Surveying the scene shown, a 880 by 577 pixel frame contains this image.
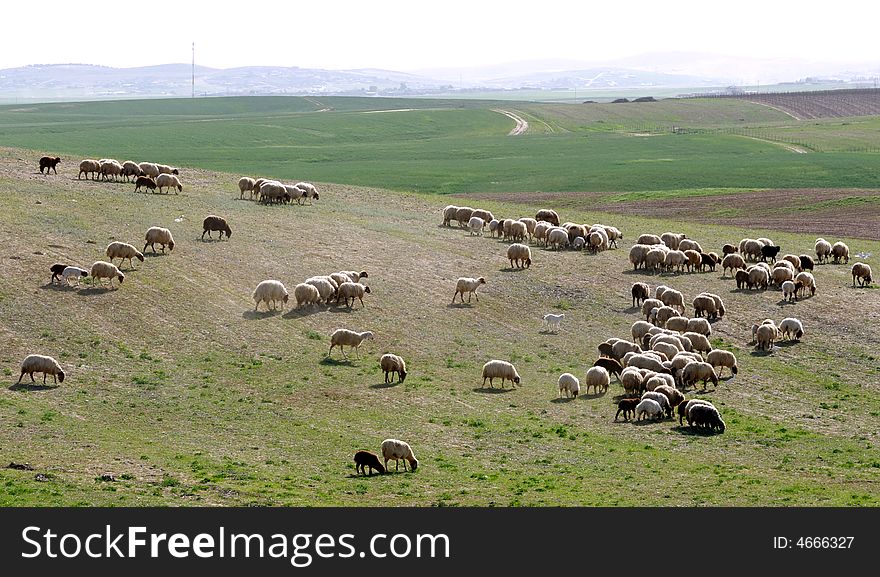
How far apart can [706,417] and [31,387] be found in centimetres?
1699

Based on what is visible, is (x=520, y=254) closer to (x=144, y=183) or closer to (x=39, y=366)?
(x=144, y=183)

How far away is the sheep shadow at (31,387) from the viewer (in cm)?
2791

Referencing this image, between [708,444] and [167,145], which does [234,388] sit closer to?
[708,444]

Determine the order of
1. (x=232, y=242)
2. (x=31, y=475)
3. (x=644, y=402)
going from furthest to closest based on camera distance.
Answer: (x=232, y=242) < (x=644, y=402) < (x=31, y=475)

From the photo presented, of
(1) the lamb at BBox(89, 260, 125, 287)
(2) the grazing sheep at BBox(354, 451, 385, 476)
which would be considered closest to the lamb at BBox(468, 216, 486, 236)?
(1) the lamb at BBox(89, 260, 125, 287)

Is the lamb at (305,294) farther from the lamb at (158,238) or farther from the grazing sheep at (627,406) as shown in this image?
the grazing sheep at (627,406)

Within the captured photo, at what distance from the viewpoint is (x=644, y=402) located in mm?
28297

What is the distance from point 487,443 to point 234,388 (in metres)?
7.69

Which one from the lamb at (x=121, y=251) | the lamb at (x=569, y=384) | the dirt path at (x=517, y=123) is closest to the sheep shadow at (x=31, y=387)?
the lamb at (x=121, y=251)

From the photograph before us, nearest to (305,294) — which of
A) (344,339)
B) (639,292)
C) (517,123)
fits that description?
(344,339)

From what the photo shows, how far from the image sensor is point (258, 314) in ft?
121

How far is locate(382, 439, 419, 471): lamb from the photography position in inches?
909

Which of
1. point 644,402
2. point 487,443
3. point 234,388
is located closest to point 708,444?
point 644,402
